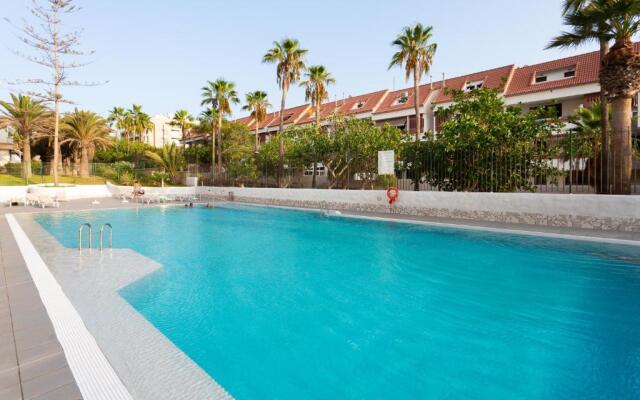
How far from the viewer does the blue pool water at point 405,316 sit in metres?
3.58

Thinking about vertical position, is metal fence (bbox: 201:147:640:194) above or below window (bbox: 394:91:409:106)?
below

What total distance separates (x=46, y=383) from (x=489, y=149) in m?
14.7

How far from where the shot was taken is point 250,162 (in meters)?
27.4

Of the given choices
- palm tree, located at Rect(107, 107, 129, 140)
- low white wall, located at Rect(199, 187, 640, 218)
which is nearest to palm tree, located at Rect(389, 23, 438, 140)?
low white wall, located at Rect(199, 187, 640, 218)

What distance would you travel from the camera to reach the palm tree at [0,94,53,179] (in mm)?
30680

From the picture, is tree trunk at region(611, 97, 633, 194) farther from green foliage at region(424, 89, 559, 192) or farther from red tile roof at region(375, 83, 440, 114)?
red tile roof at region(375, 83, 440, 114)

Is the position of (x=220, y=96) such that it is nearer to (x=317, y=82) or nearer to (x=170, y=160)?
(x=170, y=160)

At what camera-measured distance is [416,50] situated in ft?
81.8

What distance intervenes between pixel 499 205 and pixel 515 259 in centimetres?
533

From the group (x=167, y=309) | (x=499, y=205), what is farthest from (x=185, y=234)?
(x=499, y=205)

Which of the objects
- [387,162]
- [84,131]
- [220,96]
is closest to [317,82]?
[220,96]

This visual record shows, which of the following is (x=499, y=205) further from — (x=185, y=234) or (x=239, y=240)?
(x=185, y=234)

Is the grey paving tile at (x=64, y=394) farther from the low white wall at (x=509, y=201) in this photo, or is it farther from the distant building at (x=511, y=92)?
the distant building at (x=511, y=92)

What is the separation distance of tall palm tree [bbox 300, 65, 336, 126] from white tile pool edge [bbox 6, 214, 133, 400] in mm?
25389
